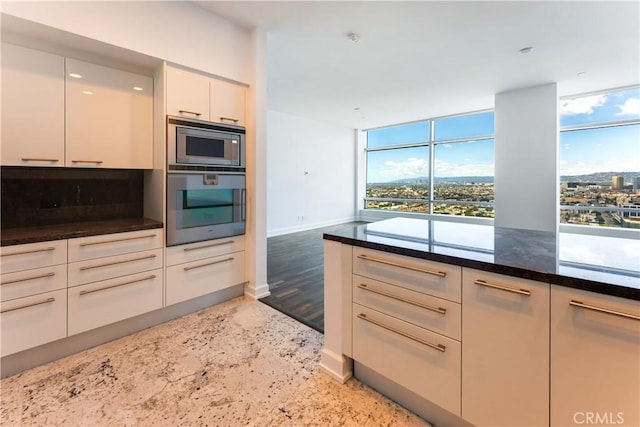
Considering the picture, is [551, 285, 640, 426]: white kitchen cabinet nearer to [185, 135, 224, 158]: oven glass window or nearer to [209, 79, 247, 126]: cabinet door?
[185, 135, 224, 158]: oven glass window

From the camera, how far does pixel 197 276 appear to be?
2.61 metres

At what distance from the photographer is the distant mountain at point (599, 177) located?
4793mm

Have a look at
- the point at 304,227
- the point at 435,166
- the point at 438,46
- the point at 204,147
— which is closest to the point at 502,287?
the point at 204,147

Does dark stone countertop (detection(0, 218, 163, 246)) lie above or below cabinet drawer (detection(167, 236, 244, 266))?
above

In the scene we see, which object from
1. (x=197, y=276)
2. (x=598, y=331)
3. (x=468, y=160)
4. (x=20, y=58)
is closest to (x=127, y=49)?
(x=20, y=58)

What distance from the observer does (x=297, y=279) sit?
3.54m

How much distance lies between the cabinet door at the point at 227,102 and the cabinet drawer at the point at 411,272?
1.98 meters

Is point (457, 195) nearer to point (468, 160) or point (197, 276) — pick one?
point (468, 160)

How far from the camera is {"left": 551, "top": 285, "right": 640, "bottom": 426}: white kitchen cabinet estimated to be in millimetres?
897

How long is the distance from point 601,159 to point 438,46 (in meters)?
4.14

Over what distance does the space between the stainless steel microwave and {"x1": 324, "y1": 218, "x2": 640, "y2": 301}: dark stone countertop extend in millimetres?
1533

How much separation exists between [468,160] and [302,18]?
556cm

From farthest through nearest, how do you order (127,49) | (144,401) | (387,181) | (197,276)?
(387,181)
(197,276)
(127,49)
(144,401)

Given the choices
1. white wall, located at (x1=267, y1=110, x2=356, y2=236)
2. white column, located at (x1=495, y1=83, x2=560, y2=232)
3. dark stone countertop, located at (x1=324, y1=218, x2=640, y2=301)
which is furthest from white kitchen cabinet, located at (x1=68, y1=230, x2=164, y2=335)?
white column, located at (x1=495, y1=83, x2=560, y2=232)
